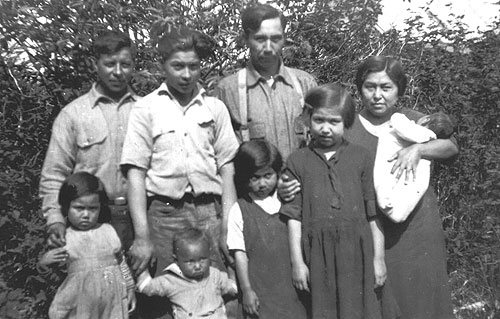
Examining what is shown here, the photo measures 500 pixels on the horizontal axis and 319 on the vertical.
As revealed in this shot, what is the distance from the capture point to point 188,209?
4293mm

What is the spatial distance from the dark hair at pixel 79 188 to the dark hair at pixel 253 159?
75 cm

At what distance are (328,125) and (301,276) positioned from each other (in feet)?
2.65

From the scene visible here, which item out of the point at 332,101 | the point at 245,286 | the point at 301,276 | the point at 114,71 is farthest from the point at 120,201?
the point at 332,101

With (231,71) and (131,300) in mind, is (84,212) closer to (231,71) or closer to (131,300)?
(131,300)

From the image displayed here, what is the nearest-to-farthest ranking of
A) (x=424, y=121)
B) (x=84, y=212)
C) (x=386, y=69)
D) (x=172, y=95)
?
(x=84, y=212) → (x=172, y=95) → (x=386, y=69) → (x=424, y=121)

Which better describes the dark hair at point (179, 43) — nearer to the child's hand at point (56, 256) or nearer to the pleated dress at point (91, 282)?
the pleated dress at point (91, 282)

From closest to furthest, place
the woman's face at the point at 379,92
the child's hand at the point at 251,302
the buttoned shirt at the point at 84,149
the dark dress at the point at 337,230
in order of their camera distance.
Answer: the dark dress at the point at 337,230, the child's hand at the point at 251,302, the buttoned shirt at the point at 84,149, the woman's face at the point at 379,92

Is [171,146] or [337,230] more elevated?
[171,146]

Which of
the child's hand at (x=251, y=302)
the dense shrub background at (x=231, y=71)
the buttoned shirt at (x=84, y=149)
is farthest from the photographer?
the dense shrub background at (x=231, y=71)

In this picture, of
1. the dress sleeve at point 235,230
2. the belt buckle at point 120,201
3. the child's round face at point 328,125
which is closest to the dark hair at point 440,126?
the child's round face at point 328,125

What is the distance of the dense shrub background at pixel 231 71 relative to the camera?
542 centimetres

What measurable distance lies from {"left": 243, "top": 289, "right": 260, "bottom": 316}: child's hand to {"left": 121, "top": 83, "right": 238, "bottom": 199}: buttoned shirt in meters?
0.58

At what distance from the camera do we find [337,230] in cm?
411

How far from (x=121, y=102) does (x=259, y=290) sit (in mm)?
1295
